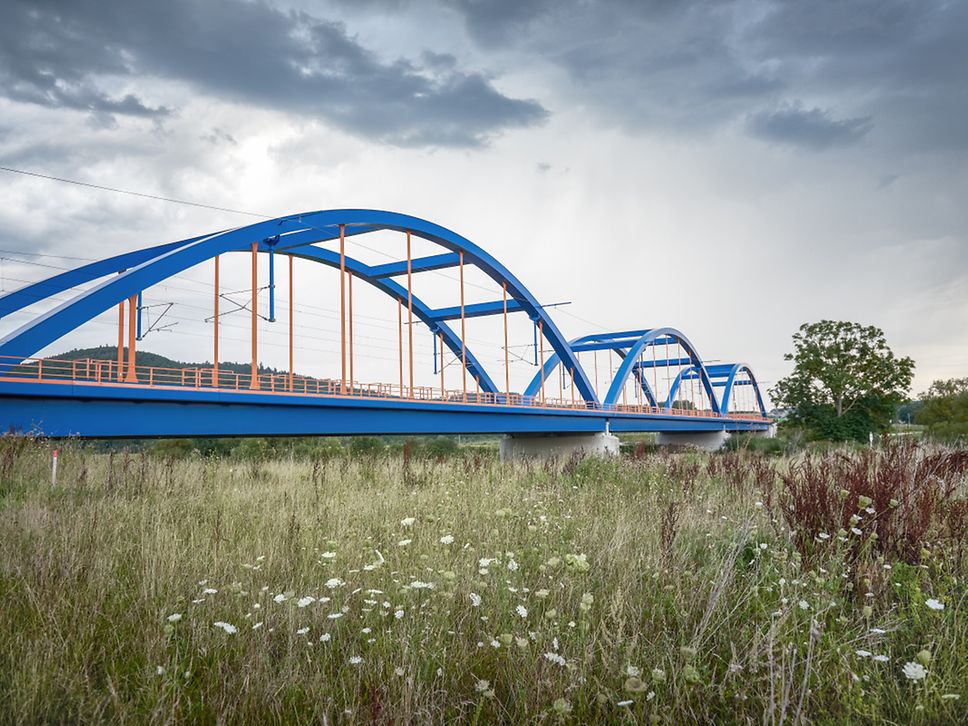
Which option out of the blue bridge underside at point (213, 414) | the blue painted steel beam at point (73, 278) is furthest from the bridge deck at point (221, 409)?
the blue painted steel beam at point (73, 278)

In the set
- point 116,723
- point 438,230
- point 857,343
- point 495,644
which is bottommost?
point 116,723

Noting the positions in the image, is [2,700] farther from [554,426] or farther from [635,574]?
[554,426]

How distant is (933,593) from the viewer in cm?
395

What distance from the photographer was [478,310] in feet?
135

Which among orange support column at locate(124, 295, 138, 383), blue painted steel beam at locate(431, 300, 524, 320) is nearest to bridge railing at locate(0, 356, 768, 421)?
orange support column at locate(124, 295, 138, 383)

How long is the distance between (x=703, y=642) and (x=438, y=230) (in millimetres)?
30503

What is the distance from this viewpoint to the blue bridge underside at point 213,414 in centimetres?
1677

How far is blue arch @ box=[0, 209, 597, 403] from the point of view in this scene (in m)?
17.0

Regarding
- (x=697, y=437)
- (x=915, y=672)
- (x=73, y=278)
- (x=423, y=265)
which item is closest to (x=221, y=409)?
(x=73, y=278)

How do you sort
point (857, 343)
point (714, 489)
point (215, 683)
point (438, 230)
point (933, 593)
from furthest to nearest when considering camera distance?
point (857, 343)
point (438, 230)
point (714, 489)
point (933, 593)
point (215, 683)

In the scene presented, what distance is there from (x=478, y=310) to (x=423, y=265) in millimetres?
6871

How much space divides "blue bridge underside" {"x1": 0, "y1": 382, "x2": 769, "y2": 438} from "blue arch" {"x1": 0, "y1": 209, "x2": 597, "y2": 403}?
1385 millimetres

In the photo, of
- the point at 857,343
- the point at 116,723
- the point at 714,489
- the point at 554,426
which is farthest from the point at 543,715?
the point at 857,343

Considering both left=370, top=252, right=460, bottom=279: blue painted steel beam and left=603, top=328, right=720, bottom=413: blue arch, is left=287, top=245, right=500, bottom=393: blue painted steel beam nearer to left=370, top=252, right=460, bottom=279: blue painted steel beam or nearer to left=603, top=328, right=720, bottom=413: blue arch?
left=370, top=252, right=460, bottom=279: blue painted steel beam
